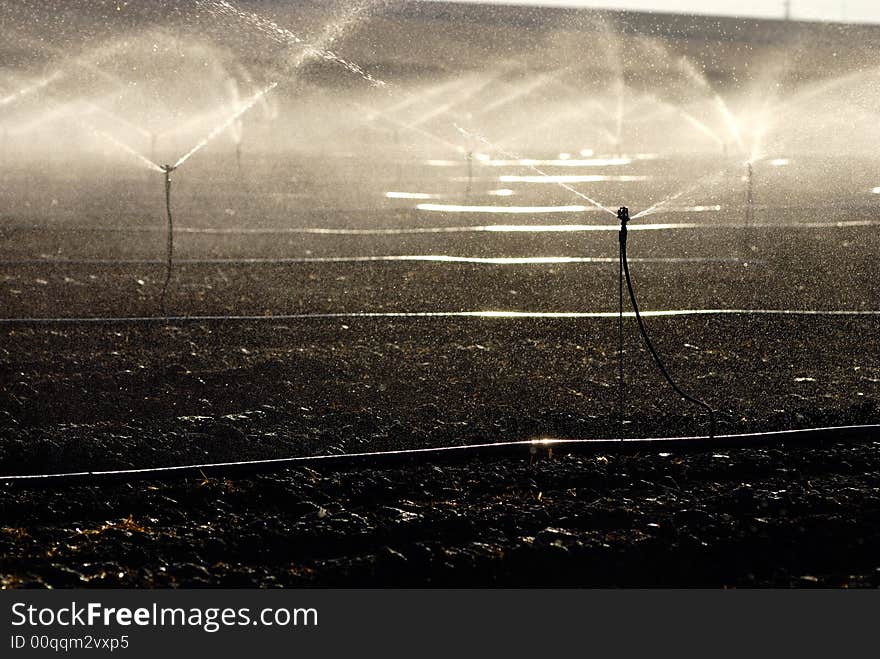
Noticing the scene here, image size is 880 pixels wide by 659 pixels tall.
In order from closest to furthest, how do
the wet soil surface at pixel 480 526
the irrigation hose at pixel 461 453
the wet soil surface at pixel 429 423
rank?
1. the wet soil surface at pixel 480 526
2. the wet soil surface at pixel 429 423
3. the irrigation hose at pixel 461 453

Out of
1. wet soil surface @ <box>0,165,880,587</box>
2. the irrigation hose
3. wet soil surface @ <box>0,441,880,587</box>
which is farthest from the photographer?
the irrigation hose

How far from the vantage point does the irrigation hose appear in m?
4.93

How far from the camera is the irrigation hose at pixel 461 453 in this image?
4930 mm

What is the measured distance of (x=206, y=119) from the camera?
3231cm

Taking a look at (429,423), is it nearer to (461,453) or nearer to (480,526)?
(461,453)

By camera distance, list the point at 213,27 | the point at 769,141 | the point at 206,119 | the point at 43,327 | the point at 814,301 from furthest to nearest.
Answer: the point at 213,27
the point at 206,119
the point at 769,141
the point at 814,301
the point at 43,327

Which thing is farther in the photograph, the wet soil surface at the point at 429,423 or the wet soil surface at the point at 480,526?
the wet soil surface at the point at 429,423

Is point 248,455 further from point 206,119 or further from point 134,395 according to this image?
point 206,119

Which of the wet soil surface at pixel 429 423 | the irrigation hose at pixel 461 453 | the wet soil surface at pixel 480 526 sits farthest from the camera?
the irrigation hose at pixel 461 453

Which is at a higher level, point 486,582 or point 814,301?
point 814,301

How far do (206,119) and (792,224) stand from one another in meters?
21.8
